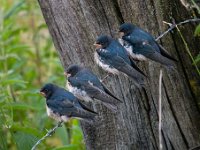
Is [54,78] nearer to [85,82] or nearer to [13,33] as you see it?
[13,33]

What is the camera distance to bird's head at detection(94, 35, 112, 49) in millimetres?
4720

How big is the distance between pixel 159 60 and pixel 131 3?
0.64 m

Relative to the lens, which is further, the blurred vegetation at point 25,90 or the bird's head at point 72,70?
the blurred vegetation at point 25,90

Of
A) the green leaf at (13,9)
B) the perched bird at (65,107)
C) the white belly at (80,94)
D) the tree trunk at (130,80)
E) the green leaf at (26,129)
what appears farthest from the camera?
the green leaf at (13,9)

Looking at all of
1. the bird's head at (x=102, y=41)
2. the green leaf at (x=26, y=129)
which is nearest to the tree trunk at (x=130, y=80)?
the bird's head at (x=102, y=41)

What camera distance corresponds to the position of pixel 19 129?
4820 millimetres

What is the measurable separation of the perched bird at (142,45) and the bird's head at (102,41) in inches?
4.7

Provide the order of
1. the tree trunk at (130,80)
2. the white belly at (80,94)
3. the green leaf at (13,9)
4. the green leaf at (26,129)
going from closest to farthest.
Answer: the white belly at (80,94) → the green leaf at (26,129) → the tree trunk at (130,80) → the green leaf at (13,9)

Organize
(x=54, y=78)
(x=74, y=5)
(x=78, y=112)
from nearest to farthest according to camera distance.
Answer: (x=78, y=112) < (x=74, y=5) < (x=54, y=78)

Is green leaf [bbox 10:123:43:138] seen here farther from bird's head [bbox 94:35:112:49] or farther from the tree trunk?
bird's head [bbox 94:35:112:49]

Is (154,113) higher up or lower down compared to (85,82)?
lower down

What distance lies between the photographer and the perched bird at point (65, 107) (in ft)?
14.8

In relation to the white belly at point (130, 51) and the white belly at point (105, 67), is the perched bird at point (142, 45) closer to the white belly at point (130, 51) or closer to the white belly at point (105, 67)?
the white belly at point (130, 51)

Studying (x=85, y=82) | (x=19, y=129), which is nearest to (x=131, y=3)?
(x=85, y=82)
